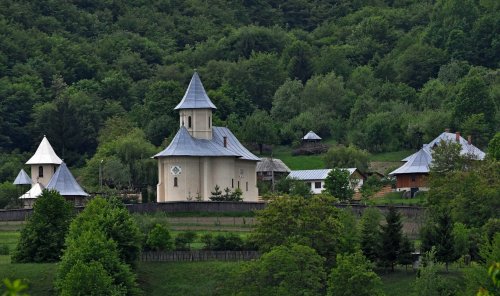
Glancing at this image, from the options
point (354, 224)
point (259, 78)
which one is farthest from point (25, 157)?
point (354, 224)

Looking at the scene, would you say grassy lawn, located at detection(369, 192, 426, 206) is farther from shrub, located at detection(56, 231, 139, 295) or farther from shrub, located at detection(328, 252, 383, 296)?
shrub, located at detection(56, 231, 139, 295)

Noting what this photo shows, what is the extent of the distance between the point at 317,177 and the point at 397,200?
37.7 ft

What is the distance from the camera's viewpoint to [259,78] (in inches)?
6324

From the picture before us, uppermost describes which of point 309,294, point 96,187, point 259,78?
point 259,78

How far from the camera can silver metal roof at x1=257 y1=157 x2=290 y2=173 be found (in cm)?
12238

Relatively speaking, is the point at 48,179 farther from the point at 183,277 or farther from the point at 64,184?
the point at 183,277

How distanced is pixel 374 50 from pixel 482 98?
47757 millimetres

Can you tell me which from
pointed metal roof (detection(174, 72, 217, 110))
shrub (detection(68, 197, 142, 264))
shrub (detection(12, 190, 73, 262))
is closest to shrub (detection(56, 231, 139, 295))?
shrub (detection(68, 197, 142, 264))

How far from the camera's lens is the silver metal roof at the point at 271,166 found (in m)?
122

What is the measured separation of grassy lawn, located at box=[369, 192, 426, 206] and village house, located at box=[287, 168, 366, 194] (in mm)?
4733

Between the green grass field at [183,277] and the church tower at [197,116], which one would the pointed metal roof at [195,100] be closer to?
the church tower at [197,116]

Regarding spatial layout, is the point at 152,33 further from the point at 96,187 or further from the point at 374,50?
the point at 96,187

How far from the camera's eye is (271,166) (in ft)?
403

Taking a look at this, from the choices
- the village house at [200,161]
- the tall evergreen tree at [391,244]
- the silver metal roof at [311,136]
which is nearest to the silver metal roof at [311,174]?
the village house at [200,161]
